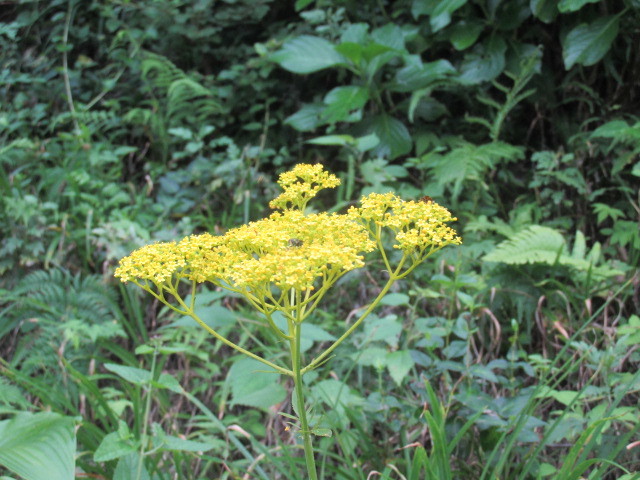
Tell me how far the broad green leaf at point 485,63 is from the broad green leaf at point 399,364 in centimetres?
187

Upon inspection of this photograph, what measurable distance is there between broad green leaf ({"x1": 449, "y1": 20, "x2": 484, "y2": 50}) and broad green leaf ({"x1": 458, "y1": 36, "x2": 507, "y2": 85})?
83 mm

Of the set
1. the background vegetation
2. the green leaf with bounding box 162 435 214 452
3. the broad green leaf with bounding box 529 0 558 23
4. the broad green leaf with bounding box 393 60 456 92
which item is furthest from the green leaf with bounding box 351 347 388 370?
the broad green leaf with bounding box 529 0 558 23

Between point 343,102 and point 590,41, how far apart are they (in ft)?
4.29

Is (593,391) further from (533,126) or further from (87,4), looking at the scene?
(87,4)

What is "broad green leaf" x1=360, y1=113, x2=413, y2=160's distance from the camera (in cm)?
320

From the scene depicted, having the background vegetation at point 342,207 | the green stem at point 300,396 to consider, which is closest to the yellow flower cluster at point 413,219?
the green stem at point 300,396

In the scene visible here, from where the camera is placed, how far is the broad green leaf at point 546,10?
2854 millimetres

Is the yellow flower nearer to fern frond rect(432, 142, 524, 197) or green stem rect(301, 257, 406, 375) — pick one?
green stem rect(301, 257, 406, 375)

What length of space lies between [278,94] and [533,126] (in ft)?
5.60

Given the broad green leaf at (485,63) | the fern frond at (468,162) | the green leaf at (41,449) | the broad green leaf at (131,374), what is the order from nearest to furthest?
the green leaf at (41,449) < the broad green leaf at (131,374) < the fern frond at (468,162) < the broad green leaf at (485,63)

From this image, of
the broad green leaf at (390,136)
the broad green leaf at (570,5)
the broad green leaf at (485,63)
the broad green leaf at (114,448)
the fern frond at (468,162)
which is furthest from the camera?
the broad green leaf at (390,136)

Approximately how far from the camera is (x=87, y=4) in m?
4.62

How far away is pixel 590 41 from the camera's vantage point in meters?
2.82

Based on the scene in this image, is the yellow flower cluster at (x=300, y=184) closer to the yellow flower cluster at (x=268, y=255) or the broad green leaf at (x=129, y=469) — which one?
the yellow flower cluster at (x=268, y=255)
